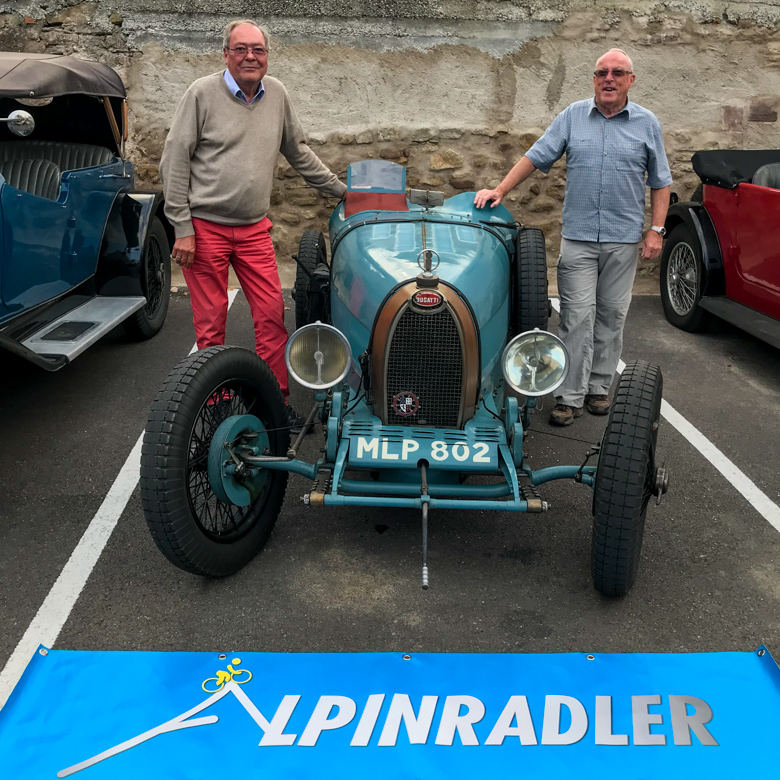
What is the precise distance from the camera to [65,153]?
17.1ft

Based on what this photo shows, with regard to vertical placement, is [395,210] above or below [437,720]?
above

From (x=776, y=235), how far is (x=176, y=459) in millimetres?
4265

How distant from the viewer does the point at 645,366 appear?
2934 millimetres

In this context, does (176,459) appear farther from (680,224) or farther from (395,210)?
(680,224)

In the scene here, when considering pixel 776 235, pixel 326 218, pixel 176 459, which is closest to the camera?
pixel 176 459

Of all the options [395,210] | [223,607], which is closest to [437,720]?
[223,607]

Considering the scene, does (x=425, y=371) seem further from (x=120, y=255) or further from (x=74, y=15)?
(x=74, y=15)

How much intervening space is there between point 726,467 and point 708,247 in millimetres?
2413

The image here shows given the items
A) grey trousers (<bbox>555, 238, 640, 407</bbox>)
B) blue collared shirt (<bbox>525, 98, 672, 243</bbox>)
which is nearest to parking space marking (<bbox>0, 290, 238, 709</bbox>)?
grey trousers (<bbox>555, 238, 640, 407</bbox>)

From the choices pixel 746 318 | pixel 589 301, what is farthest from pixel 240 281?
pixel 746 318

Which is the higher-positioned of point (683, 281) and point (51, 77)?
point (51, 77)

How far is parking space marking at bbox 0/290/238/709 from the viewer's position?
2551mm

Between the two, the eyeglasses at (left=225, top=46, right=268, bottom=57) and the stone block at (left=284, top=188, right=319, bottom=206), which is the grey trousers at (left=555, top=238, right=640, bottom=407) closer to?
the eyeglasses at (left=225, top=46, right=268, bottom=57)

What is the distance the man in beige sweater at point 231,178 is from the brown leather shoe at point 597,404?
184 centimetres
